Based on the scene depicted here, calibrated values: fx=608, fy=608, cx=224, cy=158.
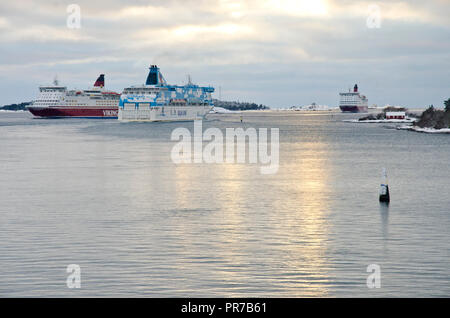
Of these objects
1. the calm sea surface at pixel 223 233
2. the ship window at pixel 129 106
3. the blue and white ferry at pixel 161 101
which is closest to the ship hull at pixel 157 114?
the blue and white ferry at pixel 161 101

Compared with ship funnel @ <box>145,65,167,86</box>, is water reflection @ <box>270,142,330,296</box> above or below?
below

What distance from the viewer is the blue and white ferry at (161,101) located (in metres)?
174

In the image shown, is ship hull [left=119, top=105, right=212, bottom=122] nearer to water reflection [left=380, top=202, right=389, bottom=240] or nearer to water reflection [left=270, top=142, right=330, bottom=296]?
water reflection [left=270, top=142, right=330, bottom=296]

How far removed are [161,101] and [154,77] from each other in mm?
12538

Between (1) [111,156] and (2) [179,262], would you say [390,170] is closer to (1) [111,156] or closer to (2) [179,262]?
(1) [111,156]

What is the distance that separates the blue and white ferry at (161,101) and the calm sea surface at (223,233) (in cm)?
13171

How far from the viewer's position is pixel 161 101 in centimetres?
17625

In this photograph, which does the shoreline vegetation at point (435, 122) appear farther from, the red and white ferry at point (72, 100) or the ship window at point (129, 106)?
the red and white ferry at point (72, 100)

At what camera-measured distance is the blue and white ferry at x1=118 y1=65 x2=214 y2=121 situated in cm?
17400

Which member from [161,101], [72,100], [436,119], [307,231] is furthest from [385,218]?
[72,100]

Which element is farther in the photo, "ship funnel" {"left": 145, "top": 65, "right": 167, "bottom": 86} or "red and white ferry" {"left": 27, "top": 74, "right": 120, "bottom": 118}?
"red and white ferry" {"left": 27, "top": 74, "right": 120, "bottom": 118}

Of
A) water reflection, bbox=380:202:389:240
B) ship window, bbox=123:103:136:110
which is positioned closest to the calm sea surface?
water reflection, bbox=380:202:389:240
